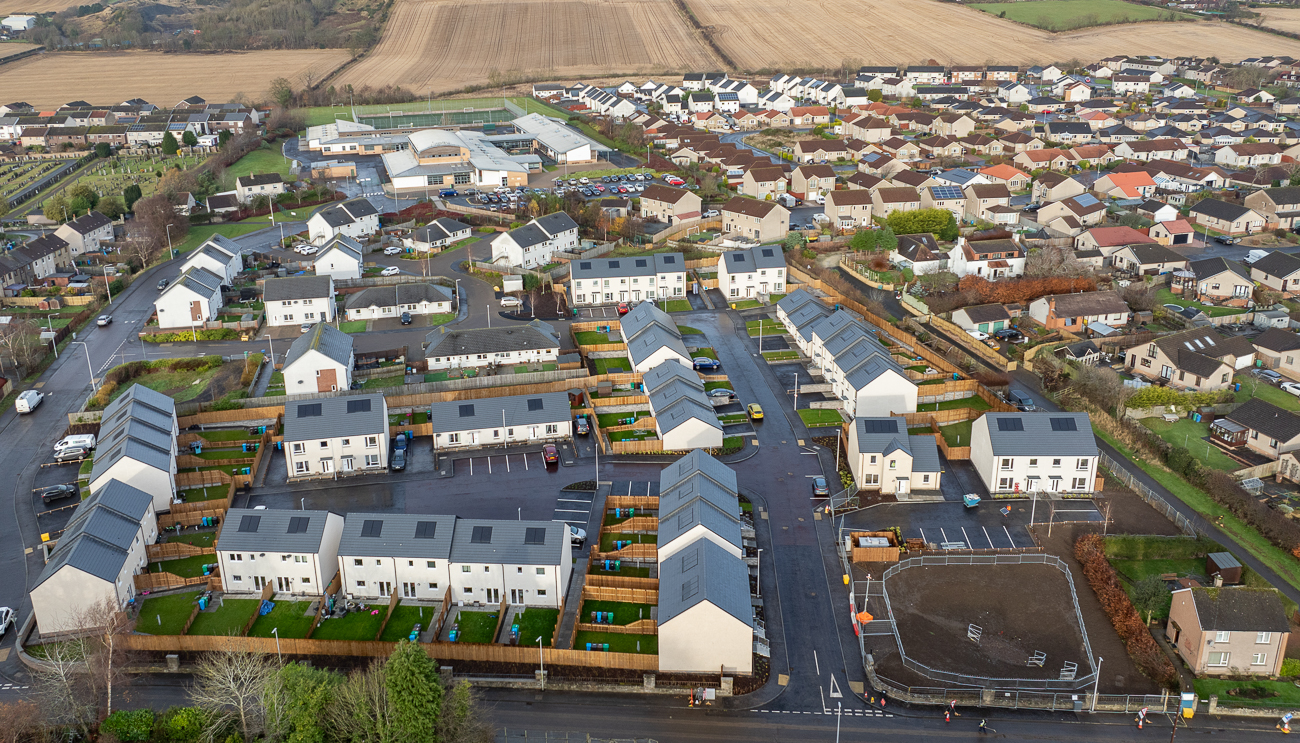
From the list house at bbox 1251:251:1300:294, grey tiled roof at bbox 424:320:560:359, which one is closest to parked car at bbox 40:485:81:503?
grey tiled roof at bbox 424:320:560:359

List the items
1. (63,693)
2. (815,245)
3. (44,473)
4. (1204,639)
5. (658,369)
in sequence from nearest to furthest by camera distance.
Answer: (63,693) < (1204,639) < (44,473) < (658,369) < (815,245)

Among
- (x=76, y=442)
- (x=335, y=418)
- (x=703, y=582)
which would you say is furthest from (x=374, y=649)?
(x=76, y=442)

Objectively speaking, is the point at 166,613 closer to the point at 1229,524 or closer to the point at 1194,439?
the point at 1229,524

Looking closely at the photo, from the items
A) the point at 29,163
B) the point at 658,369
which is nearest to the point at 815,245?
the point at 658,369

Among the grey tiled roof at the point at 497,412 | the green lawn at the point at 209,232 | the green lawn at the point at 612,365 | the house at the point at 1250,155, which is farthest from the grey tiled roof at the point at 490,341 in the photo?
the house at the point at 1250,155

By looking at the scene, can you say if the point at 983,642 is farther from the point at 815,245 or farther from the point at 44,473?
the point at 815,245

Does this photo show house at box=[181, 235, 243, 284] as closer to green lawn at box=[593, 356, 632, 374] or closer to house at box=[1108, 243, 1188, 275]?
green lawn at box=[593, 356, 632, 374]
